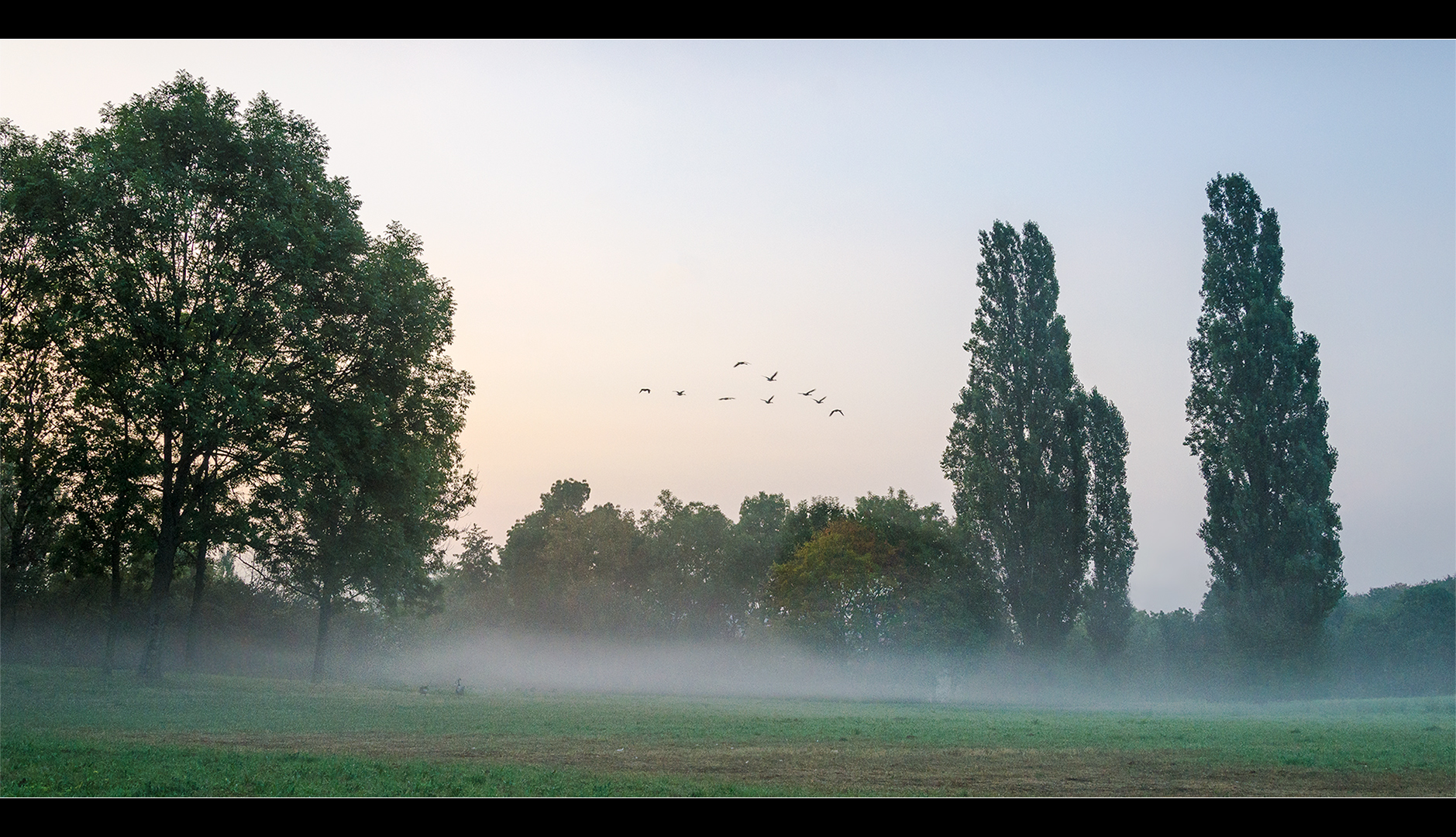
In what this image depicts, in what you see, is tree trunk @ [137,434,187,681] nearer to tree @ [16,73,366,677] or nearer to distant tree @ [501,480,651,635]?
tree @ [16,73,366,677]

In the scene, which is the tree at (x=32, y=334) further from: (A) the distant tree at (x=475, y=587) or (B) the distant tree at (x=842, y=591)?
(A) the distant tree at (x=475, y=587)

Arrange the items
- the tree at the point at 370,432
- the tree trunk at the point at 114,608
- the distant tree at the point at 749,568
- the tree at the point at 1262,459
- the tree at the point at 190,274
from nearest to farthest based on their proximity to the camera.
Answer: the tree at the point at 190,274 → the tree at the point at 370,432 → the tree trunk at the point at 114,608 → the tree at the point at 1262,459 → the distant tree at the point at 749,568

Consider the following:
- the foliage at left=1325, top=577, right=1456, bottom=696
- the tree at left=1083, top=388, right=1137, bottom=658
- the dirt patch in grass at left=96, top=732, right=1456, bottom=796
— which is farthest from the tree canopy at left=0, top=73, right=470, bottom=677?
the foliage at left=1325, top=577, right=1456, bottom=696

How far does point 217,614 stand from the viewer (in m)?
58.0

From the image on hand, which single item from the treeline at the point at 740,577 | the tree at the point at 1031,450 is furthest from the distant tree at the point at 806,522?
the tree at the point at 1031,450

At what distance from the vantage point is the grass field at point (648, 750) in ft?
41.8

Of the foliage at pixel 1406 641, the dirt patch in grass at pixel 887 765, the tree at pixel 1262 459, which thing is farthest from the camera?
the foliage at pixel 1406 641

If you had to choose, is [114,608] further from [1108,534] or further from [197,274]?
[1108,534]

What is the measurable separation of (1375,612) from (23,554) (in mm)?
83969

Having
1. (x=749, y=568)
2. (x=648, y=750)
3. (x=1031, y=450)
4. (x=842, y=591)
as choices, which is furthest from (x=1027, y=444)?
(x=749, y=568)

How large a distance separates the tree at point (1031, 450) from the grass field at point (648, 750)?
18.1 metres

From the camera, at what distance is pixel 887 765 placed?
50.8ft

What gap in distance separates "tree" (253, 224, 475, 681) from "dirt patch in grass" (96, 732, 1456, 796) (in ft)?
48.7
